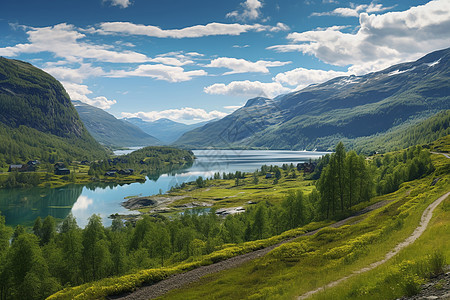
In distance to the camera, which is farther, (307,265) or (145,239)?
(145,239)

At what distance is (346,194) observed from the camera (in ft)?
244

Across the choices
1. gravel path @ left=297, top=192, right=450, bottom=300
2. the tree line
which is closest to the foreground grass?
gravel path @ left=297, top=192, right=450, bottom=300

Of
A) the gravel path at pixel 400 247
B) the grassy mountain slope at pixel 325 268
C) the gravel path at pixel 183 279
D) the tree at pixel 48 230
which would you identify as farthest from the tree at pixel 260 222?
the tree at pixel 48 230

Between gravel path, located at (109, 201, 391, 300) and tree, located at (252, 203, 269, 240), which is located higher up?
gravel path, located at (109, 201, 391, 300)

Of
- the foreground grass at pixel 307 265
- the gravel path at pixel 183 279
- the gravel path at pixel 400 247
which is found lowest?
the gravel path at pixel 183 279

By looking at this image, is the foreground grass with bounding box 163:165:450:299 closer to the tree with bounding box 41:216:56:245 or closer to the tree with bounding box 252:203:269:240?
the tree with bounding box 252:203:269:240

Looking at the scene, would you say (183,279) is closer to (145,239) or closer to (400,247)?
(400,247)

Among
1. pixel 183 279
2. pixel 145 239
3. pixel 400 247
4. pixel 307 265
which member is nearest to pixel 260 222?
pixel 145 239

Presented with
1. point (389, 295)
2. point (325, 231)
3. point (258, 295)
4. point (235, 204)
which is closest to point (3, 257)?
point (258, 295)

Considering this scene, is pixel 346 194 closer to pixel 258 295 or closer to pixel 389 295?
pixel 258 295

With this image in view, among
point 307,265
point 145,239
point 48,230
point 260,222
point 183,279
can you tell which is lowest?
point 48,230

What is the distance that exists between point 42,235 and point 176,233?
50.2 meters

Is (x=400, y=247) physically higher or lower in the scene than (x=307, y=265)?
higher

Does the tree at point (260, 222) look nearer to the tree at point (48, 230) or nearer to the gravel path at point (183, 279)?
the gravel path at point (183, 279)
